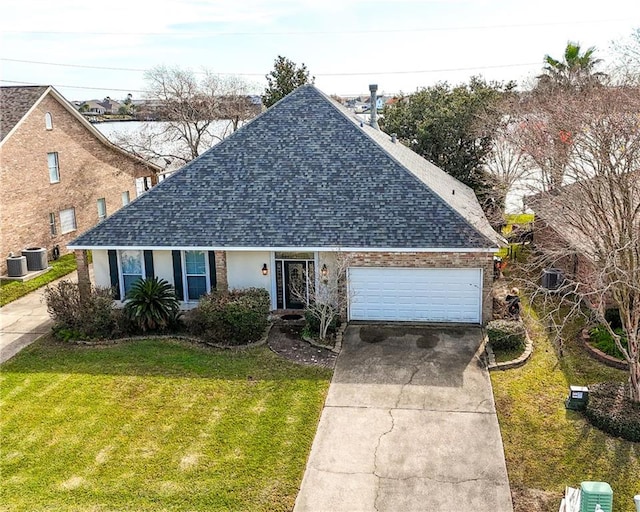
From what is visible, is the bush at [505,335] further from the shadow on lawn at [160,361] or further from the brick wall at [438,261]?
the shadow on lawn at [160,361]

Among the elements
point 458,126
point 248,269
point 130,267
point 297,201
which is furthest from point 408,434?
point 458,126

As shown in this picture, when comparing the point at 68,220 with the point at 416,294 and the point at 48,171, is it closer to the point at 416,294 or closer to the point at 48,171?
the point at 48,171

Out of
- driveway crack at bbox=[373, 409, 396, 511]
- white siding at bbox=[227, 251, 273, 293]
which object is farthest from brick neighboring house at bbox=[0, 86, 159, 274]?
driveway crack at bbox=[373, 409, 396, 511]

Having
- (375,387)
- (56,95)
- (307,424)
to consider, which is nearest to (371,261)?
(375,387)

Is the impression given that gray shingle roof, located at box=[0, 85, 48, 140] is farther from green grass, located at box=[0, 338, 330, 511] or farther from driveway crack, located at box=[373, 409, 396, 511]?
driveway crack, located at box=[373, 409, 396, 511]

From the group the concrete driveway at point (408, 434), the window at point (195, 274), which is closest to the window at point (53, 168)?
the window at point (195, 274)

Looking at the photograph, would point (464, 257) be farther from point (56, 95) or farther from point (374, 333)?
point (56, 95)
